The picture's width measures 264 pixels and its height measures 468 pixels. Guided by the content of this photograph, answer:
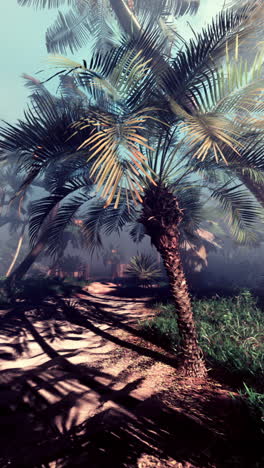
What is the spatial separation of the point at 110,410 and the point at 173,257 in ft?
6.83

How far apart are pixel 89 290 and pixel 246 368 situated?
739 cm

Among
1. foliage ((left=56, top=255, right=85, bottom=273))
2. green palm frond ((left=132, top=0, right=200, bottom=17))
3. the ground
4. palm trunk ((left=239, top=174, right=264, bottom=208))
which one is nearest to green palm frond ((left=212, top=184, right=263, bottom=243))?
palm trunk ((left=239, top=174, right=264, bottom=208))

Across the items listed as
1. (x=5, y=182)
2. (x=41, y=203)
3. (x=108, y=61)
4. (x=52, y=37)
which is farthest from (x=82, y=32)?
(x=5, y=182)

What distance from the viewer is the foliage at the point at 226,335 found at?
3240 millimetres

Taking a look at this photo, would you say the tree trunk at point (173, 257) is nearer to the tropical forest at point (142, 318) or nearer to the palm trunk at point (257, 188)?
the tropical forest at point (142, 318)

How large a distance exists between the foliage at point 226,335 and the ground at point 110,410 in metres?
0.37

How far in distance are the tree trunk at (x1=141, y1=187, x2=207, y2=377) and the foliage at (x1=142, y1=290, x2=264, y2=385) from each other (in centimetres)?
43

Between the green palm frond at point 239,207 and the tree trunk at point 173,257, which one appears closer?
the tree trunk at point 173,257

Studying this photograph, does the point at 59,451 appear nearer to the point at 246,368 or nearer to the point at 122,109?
the point at 246,368

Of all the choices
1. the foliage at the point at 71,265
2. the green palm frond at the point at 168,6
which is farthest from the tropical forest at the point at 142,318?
the foliage at the point at 71,265

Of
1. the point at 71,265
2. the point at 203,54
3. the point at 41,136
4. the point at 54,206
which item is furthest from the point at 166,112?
the point at 71,265

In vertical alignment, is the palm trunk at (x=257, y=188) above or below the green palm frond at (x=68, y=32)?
below

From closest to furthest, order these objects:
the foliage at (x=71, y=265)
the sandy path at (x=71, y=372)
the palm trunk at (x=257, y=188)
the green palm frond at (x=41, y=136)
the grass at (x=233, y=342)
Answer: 1. the sandy path at (x=71, y=372)
2. the grass at (x=233, y=342)
3. the green palm frond at (x=41, y=136)
4. the palm trunk at (x=257, y=188)
5. the foliage at (x=71, y=265)

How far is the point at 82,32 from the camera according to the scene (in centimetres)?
799
